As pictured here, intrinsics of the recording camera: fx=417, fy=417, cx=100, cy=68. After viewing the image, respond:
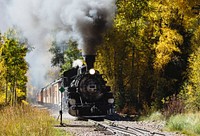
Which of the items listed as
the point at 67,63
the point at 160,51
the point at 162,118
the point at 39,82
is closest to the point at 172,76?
the point at 160,51

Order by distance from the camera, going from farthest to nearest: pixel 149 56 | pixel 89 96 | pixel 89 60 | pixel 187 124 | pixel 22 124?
pixel 149 56 < pixel 89 96 < pixel 89 60 < pixel 187 124 < pixel 22 124

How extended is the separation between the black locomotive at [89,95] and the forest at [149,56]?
2811 millimetres

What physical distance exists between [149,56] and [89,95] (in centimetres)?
639

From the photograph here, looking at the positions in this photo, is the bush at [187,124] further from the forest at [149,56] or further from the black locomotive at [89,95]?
the black locomotive at [89,95]

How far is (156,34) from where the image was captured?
922 inches

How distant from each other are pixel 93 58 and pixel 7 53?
1403 centimetres

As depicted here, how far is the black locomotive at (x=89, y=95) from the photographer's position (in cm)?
2052

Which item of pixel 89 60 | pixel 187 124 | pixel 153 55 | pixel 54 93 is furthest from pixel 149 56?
pixel 187 124

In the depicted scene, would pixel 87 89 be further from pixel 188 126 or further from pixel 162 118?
pixel 188 126

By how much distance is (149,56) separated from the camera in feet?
85.0

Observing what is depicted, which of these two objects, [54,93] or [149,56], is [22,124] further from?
[54,93]

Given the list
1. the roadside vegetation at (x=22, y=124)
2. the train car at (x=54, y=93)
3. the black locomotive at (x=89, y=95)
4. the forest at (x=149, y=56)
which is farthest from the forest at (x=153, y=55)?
the roadside vegetation at (x=22, y=124)

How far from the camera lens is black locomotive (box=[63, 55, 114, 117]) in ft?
67.3

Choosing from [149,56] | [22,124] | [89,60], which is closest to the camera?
[22,124]
